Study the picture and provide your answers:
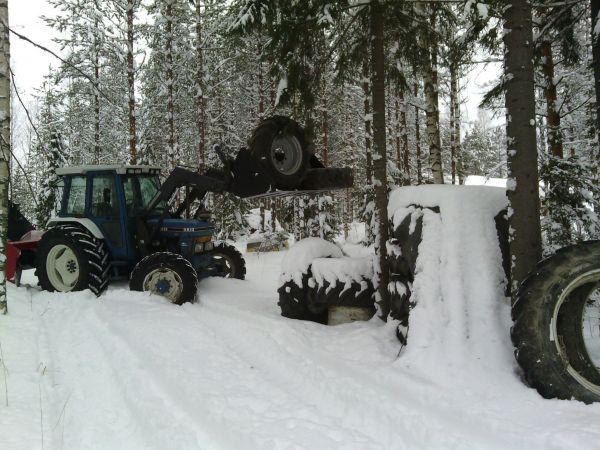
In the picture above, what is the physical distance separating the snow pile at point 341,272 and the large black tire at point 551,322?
249cm

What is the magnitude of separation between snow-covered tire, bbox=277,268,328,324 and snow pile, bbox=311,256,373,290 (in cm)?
18

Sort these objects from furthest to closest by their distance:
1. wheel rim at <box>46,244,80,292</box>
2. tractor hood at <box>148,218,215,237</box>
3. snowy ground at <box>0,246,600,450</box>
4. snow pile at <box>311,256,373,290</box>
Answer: tractor hood at <box>148,218,215,237</box>
wheel rim at <box>46,244,80,292</box>
snow pile at <box>311,256,373,290</box>
snowy ground at <box>0,246,600,450</box>

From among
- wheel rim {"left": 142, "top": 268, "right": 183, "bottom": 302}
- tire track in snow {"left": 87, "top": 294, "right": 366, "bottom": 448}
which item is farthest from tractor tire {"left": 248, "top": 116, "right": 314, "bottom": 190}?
wheel rim {"left": 142, "top": 268, "right": 183, "bottom": 302}

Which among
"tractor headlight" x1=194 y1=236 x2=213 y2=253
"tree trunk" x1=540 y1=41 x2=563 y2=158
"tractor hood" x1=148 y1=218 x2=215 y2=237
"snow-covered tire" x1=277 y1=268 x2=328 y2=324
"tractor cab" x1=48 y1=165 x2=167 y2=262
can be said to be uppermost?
"tree trunk" x1=540 y1=41 x2=563 y2=158

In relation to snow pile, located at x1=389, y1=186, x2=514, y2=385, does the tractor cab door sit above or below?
above

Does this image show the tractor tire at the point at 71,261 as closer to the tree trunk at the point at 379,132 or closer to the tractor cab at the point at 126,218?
the tractor cab at the point at 126,218

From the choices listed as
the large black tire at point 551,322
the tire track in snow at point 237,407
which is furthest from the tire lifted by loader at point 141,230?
the large black tire at point 551,322

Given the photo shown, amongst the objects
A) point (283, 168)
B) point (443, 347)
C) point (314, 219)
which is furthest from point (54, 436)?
point (314, 219)

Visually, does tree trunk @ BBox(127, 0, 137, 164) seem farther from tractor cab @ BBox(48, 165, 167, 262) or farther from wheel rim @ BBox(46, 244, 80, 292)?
wheel rim @ BBox(46, 244, 80, 292)

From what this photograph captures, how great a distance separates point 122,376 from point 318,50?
511 cm

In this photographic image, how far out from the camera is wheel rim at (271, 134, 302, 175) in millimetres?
5637

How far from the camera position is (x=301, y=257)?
19.9ft

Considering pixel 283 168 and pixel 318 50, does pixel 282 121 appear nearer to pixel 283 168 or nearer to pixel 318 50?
pixel 283 168

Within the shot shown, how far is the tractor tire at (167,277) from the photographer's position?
23.2 feet
